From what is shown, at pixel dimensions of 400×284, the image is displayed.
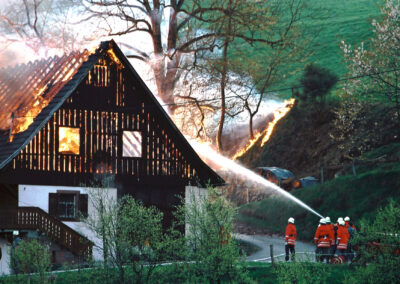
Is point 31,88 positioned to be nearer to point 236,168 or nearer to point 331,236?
point 331,236

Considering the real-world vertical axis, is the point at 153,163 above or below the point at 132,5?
below

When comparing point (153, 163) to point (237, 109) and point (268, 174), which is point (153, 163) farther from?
point (237, 109)

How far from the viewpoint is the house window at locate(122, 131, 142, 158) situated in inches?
1769

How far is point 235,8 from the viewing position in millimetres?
56875

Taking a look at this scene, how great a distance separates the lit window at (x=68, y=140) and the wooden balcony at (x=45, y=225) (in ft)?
13.7

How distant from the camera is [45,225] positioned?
132ft

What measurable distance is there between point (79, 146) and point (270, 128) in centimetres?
2864

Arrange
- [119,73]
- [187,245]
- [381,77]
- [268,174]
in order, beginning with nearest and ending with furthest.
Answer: [187,245], [119,73], [381,77], [268,174]

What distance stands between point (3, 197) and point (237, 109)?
112ft

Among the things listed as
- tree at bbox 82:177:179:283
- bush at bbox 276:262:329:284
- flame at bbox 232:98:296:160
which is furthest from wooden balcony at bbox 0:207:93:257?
flame at bbox 232:98:296:160

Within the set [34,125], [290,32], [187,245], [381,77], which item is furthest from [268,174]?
[187,245]

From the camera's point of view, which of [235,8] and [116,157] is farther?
[235,8]

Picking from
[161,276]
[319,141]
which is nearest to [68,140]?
[161,276]

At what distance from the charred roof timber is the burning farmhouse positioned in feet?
0.16
